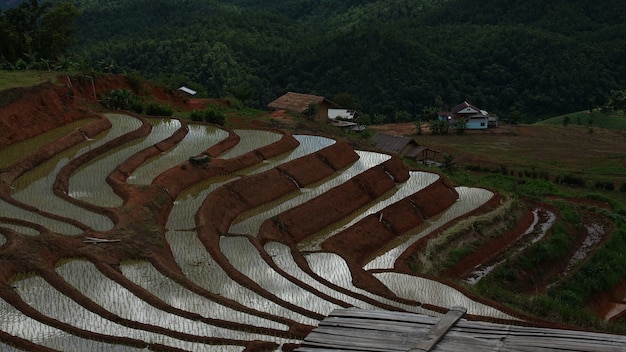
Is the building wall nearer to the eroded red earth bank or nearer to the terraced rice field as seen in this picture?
the terraced rice field

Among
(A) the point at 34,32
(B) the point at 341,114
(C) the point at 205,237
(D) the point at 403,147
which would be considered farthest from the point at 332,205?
(B) the point at 341,114

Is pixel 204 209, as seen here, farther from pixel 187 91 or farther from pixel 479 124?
pixel 479 124

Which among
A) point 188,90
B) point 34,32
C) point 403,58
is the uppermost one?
point 34,32

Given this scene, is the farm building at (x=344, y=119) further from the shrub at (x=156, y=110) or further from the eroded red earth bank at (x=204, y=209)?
the eroded red earth bank at (x=204, y=209)

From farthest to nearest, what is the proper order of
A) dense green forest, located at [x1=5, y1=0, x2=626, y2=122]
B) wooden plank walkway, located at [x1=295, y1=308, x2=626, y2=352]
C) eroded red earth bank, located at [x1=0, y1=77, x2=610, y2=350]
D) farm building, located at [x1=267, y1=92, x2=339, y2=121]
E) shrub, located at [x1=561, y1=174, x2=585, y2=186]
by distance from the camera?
dense green forest, located at [x1=5, y1=0, x2=626, y2=122] < farm building, located at [x1=267, y1=92, x2=339, y2=121] < shrub, located at [x1=561, y1=174, x2=585, y2=186] < eroded red earth bank, located at [x1=0, y1=77, x2=610, y2=350] < wooden plank walkway, located at [x1=295, y1=308, x2=626, y2=352]

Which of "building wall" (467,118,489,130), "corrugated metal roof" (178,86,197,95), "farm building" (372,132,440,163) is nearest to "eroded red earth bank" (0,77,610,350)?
"farm building" (372,132,440,163)

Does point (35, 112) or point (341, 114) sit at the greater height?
point (35, 112)
